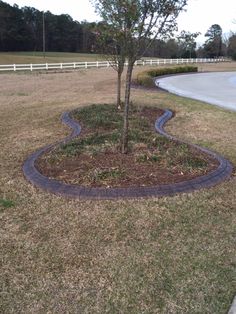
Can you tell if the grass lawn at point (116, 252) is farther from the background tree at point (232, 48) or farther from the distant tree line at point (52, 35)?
the background tree at point (232, 48)

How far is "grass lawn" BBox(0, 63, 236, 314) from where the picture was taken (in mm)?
2832

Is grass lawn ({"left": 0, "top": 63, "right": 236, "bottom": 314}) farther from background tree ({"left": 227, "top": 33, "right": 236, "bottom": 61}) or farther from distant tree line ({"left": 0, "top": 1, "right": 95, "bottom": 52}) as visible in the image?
background tree ({"left": 227, "top": 33, "right": 236, "bottom": 61})

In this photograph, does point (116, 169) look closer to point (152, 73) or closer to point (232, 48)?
point (152, 73)

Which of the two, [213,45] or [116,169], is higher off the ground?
[213,45]

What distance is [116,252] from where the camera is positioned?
11.3 ft

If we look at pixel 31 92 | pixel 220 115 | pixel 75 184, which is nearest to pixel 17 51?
pixel 31 92

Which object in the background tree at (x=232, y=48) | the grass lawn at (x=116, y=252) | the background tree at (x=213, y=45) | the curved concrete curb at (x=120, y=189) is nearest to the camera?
the grass lawn at (x=116, y=252)

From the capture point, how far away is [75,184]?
189 inches

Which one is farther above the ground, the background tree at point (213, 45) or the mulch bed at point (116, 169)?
the background tree at point (213, 45)

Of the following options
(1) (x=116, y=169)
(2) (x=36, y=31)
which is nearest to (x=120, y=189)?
(1) (x=116, y=169)

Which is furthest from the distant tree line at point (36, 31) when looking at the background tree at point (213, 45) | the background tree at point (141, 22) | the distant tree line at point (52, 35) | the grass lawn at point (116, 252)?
the grass lawn at point (116, 252)

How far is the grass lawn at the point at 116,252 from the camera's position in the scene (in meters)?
2.83

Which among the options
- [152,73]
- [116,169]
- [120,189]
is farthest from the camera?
[152,73]

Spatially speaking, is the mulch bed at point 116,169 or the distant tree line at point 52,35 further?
the distant tree line at point 52,35
